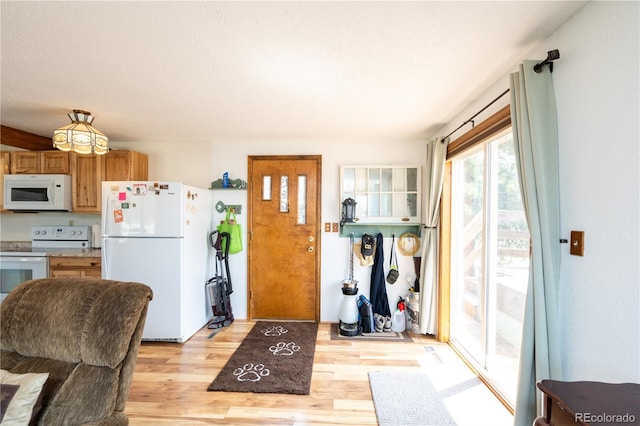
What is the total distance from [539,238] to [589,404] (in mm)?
743

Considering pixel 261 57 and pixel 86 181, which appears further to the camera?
pixel 86 181

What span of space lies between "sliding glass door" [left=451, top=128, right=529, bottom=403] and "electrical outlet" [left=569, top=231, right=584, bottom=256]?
559mm

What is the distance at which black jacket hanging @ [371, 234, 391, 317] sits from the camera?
10.8 ft

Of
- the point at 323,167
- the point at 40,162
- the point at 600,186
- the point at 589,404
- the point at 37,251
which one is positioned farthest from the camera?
the point at 323,167

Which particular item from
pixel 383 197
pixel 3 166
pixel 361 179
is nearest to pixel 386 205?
pixel 383 197

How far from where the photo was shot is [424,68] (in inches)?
69.2

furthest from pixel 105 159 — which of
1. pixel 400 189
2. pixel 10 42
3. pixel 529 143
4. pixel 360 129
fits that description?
pixel 529 143

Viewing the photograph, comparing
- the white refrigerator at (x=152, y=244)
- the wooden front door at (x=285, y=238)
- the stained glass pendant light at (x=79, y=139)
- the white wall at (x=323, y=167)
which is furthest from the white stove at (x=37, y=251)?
the wooden front door at (x=285, y=238)

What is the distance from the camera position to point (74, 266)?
2955mm

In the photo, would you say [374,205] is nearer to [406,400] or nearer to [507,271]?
[507,271]

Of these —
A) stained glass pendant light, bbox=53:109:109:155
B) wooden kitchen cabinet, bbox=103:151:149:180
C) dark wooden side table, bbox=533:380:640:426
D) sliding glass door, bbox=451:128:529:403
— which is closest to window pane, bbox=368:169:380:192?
sliding glass door, bbox=451:128:529:403

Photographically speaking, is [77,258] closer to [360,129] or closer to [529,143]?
[360,129]

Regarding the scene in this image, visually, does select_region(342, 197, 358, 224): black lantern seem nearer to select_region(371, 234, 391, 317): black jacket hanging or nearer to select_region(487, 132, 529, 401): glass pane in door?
select_region(371, 234, 391, 317): black jacket hanging

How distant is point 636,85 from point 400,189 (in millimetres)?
2343
